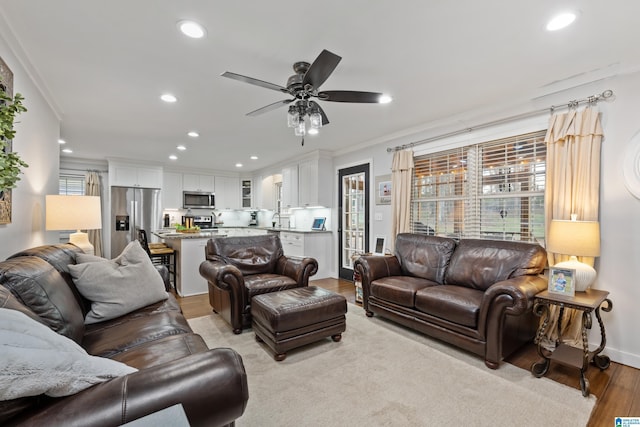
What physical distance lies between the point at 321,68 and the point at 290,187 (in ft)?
14.5

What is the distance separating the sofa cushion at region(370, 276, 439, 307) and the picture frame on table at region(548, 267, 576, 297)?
1048 millimetres

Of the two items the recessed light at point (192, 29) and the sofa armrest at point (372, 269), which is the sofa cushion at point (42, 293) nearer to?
the recessed light at point (192, 29)

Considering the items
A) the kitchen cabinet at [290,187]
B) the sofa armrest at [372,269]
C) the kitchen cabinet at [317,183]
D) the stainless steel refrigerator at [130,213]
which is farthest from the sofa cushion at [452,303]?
the stainless steel refrigerator at [130,213]

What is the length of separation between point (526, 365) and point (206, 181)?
7.50 metres

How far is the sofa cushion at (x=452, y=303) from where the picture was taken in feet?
7.95

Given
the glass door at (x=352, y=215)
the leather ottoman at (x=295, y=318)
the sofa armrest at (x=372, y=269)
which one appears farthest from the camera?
the glass door at (x=352, y=215)

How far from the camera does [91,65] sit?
243 cm

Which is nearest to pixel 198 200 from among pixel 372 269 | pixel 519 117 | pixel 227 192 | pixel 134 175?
pixel 227 192

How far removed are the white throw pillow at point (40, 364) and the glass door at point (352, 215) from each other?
4.33 m

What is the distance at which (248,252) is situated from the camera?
3658mm

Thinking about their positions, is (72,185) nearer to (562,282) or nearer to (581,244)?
(562,282)

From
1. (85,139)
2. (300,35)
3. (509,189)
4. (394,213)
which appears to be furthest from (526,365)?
(85,139)

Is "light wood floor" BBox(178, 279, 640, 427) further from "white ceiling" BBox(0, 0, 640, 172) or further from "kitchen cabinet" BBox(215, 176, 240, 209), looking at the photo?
"kitchen cabinet" BBox(215, 176, 240, 209)

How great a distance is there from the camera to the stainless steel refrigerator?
20.4 ft
